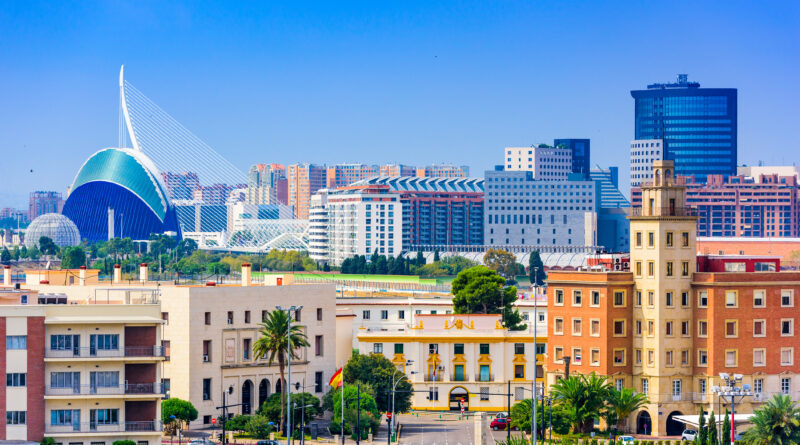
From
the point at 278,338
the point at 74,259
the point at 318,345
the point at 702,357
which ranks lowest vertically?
the point at 702,357

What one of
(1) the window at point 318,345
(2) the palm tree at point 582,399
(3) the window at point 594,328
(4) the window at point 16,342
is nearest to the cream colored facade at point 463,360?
(1) the window at point 318,345

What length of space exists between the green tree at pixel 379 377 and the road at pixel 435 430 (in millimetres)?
1167

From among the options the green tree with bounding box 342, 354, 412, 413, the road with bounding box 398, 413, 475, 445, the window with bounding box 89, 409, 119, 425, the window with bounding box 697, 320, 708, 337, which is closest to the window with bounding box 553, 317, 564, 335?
the road with bounding box 398, 413, 475, 445

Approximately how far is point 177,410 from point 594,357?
2393cm

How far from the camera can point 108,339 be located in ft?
215

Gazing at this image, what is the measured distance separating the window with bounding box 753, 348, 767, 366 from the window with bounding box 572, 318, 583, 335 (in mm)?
9661

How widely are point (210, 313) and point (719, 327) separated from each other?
91.5 feet

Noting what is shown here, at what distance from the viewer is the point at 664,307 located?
279ft

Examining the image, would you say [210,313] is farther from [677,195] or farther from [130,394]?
[677,195]

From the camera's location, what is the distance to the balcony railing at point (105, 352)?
212 ft

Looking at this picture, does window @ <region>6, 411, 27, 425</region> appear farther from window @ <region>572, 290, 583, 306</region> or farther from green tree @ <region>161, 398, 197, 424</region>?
window @ <region>572, 290, 583, 306</region>

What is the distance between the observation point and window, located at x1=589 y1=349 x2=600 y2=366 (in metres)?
85.9

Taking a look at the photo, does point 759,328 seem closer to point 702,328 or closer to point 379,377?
point 702,328

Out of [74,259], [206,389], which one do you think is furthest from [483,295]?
[74,259]
